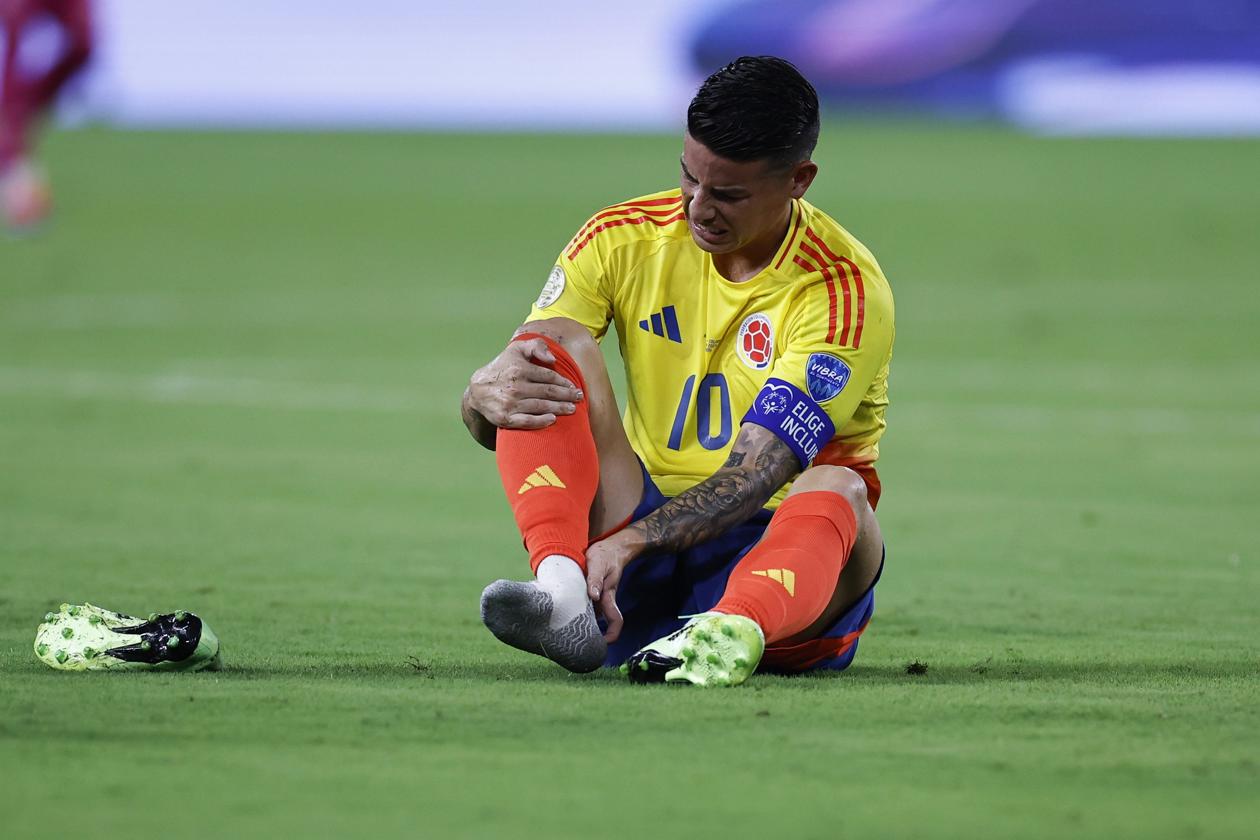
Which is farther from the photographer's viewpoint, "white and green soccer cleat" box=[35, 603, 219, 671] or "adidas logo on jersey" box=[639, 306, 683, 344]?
"adidas logo on jersey" box=[639, 306, 683, 344]

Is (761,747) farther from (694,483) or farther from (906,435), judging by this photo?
(906,435)

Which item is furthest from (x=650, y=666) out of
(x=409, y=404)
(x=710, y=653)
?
(x=409, y=404)

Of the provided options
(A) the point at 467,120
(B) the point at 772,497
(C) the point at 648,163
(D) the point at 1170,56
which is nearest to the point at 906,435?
(B) the point at 772,497

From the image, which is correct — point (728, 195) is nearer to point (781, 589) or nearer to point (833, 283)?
point (833, 283)

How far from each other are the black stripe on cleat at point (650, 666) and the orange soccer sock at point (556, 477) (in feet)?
0.63

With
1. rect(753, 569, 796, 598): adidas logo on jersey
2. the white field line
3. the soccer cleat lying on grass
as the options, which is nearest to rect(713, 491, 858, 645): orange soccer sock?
rect(753, 569, 796, 598): adidas logo on jersey

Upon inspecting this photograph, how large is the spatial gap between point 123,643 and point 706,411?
3.94 ft

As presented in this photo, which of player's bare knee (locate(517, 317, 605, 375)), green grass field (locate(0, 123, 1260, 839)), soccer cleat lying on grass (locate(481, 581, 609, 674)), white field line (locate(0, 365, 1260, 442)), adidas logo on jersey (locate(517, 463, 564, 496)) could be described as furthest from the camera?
white field line (locate(0, 365, 1260, 442))

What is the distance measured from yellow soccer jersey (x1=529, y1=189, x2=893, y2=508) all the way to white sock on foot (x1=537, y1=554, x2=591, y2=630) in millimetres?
468

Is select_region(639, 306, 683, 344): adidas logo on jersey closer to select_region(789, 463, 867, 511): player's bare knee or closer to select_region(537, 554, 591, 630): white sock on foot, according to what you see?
select_region(789, 463, 867, 511): player's bare knee

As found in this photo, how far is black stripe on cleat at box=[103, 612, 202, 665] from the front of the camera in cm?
362

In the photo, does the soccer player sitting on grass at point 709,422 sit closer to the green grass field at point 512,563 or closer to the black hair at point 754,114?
the black hair at point 754,114

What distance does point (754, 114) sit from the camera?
3.71m

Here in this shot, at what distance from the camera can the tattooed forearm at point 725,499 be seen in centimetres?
368
